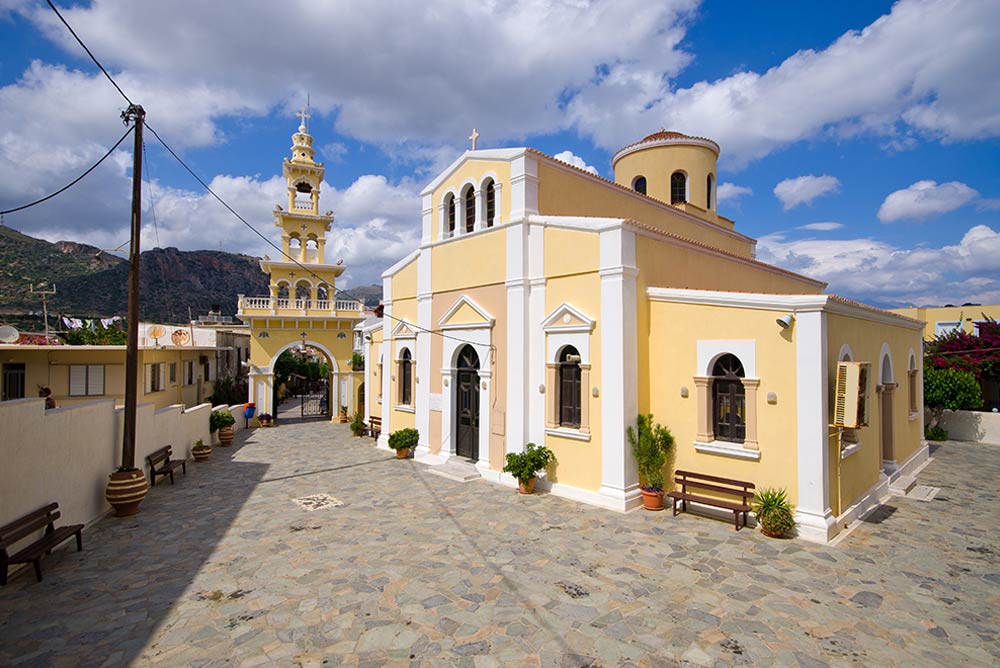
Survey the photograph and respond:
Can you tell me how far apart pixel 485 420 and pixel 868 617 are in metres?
8.53

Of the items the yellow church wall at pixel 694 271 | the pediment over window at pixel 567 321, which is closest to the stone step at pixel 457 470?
the pediment over window at pixel 567 321

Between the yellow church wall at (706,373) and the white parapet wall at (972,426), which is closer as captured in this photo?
the yellow church wall at (706,373)

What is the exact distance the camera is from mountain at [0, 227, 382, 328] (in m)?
41.0

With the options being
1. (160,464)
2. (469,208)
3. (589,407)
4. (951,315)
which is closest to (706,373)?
(589,407)

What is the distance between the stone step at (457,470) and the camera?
41.7 ft

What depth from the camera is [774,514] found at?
8352 mm

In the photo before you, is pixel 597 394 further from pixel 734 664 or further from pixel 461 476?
pixel 734 664

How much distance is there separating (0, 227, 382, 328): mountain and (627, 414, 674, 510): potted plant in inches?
777

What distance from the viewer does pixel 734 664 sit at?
509cm

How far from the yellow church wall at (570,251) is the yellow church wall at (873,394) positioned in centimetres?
444

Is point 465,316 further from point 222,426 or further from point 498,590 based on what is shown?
point 222,426

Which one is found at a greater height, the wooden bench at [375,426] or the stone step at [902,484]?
the wooden bench at [375,426]

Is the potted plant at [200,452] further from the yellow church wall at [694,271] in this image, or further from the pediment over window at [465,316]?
the yellow church wall at [694,271]

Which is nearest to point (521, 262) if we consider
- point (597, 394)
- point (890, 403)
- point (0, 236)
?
point (597, 394)
